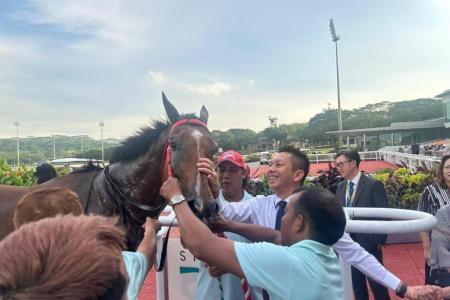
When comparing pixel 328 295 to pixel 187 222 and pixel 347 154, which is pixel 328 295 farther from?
pixel 347 154

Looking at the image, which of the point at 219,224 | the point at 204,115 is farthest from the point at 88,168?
the point at 219,224

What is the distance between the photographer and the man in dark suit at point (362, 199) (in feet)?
12.2

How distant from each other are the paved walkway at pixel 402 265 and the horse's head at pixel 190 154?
302 cm

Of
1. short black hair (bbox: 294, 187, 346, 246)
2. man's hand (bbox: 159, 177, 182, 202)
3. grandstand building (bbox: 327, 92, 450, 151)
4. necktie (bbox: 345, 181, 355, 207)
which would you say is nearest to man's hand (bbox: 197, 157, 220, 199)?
man's hand (bbox: 159, 177, 182, 202)

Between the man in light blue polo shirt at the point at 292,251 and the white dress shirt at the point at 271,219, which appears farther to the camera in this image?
the white dress shirt at the point at 271,219

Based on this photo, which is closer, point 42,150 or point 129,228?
point 129,228

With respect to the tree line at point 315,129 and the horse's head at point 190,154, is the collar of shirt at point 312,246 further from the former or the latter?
the tree line at point 315,129

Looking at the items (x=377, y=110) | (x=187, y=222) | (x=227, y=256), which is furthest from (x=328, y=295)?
(x=377, y=110)

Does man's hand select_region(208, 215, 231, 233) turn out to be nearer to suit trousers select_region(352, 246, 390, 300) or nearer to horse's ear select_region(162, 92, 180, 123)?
horse's ear select_region(162, 92, 180, 123)

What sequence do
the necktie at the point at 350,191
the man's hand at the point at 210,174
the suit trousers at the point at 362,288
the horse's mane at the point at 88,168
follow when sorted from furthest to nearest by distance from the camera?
the necktie at the point at 350,191 < the suit trousers at the point at 362,288 < the horse's mane at the point at 88,168 < the man's hand at the point at 210,174

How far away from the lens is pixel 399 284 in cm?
192

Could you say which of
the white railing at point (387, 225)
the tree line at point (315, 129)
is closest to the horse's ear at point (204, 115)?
the white railing at point (387, 225)

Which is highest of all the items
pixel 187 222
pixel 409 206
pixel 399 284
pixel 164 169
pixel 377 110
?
pixel 377 110

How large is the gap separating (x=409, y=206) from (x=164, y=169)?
5958 mm
